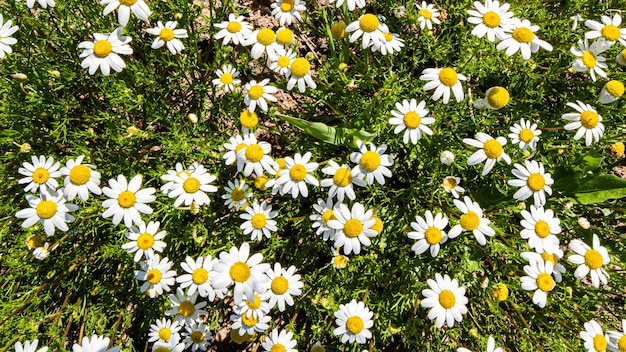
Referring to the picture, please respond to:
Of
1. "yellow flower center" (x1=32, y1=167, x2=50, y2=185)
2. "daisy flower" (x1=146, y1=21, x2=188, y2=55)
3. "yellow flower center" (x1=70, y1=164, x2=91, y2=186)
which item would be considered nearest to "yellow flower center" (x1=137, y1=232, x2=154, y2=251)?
"yellow flower center" (x1=70, y1=164, x2=91, y2=186)

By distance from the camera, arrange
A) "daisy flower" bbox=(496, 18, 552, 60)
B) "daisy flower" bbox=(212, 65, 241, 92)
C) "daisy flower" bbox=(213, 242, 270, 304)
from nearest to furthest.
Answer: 1. "daisy flower" bbox=(213, 242, 270, 304)
2. "daisy flower" bbox=(496, 18, 552, 60)
3. "daisy flower" bbox=(212, 65, 241, 92)

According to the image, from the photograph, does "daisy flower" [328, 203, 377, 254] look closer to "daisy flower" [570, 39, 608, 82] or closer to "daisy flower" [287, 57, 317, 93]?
"daisy flower" [287, 57, 317, 93]

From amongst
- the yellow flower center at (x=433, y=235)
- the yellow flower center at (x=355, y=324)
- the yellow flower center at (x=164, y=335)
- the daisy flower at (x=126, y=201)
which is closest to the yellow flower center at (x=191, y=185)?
the daisy flower at (x=126, y=201)

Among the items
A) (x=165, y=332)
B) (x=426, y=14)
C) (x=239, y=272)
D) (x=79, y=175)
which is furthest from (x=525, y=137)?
(x=79, y=175)

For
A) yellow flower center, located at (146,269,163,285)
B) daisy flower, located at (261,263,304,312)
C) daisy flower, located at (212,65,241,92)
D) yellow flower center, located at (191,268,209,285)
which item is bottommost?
daisy flower, located at (261,263,304,312)

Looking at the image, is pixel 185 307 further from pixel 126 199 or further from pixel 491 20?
pixel 491 20

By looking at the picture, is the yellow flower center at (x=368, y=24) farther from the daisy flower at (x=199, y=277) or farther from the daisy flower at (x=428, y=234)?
the daisy flower at (x=199, y=277)

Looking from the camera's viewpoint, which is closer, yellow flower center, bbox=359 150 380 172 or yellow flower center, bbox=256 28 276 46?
yellow flower center, bbox=359 150 380 172
